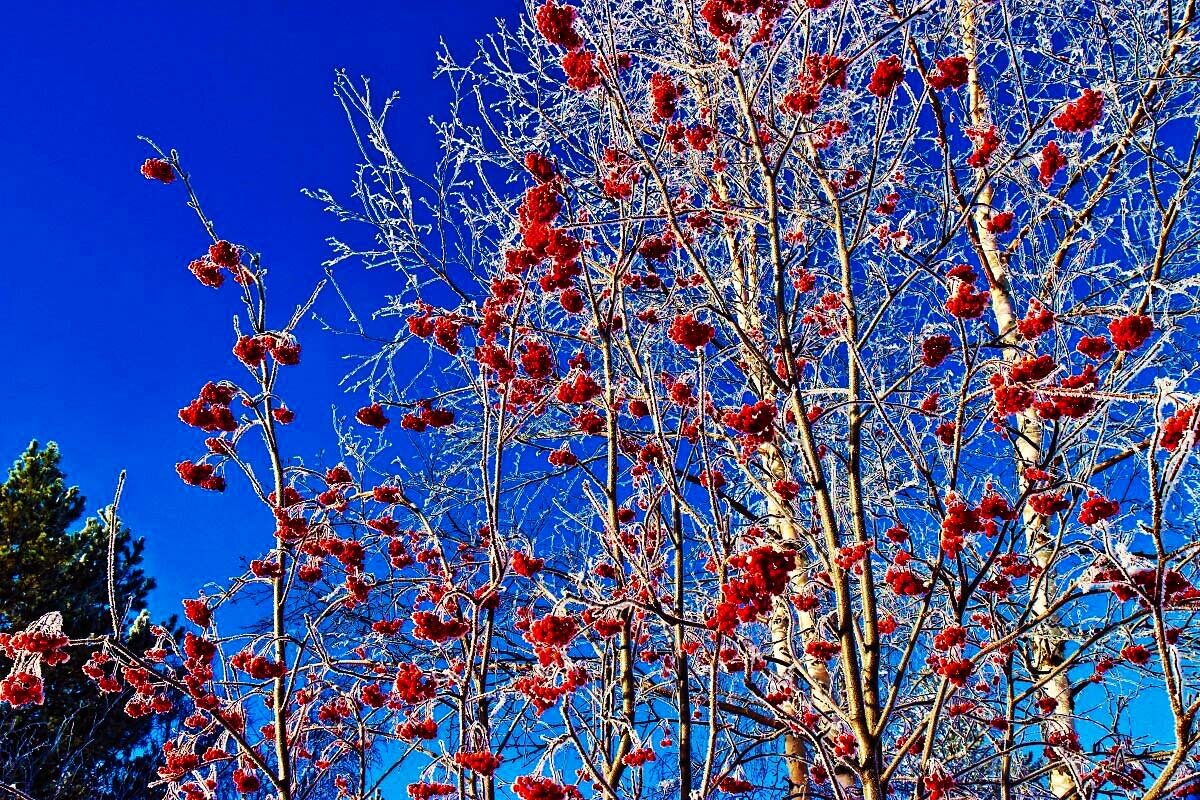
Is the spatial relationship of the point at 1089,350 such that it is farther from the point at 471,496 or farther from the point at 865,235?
the point at 471,496

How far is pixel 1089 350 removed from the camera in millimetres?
3002

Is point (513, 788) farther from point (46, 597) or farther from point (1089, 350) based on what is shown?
point (46, 597)

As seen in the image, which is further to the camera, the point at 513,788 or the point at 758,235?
the point at 758,235

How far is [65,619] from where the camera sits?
51.3 feet

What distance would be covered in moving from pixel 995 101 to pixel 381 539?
5250 millimetres

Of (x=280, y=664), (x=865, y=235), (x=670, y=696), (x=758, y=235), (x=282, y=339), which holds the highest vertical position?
(x=758, y=235)

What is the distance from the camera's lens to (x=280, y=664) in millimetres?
2693

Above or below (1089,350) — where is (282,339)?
below

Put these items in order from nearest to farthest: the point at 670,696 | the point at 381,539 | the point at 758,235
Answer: the point at 381,539 < the point at 670,696 < the point at 758,235

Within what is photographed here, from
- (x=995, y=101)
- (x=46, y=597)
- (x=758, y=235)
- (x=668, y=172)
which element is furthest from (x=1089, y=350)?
(x=46, y=597)

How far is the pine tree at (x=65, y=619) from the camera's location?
13.5 meters

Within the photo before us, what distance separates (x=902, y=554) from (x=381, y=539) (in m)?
2.04

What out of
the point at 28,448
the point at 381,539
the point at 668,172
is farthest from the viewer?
the point at 28,448

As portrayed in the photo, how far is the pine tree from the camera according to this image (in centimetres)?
1351
